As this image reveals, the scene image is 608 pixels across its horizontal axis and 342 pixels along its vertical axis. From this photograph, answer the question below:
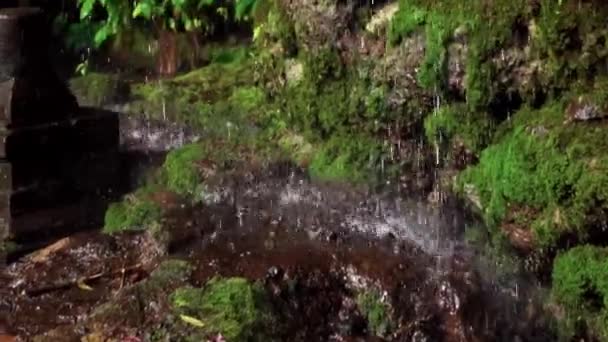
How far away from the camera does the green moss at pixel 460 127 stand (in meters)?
5.25

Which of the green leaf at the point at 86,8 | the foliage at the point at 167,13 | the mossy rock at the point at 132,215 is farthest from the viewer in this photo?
the green leaf at the point at 86,8

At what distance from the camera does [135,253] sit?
549 cm

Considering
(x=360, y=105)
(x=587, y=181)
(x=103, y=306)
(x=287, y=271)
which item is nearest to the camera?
(x=587, y=181)

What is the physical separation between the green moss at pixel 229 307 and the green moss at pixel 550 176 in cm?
131

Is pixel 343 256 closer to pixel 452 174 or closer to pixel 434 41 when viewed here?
pixel 452 174

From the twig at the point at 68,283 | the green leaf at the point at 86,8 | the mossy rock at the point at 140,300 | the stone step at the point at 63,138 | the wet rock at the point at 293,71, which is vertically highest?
the wet rock at the point at 293,71

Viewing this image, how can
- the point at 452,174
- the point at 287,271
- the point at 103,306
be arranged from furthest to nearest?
the point at 452,174, the point at 287,271, the point at 103,306

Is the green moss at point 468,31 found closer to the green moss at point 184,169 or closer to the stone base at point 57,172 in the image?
the green moss at point 184,169

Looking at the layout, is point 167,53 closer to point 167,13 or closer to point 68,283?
point 167,13

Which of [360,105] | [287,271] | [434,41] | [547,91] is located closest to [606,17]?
[547,91]

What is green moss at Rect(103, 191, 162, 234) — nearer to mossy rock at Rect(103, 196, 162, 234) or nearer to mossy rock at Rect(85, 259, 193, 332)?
mossy rock at Rect(103, 196, 162, 234)

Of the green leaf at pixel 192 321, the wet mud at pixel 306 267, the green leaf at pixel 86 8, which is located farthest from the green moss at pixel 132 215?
the green leaf at pixel 86 8

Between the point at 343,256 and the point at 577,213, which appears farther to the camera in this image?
the point at 343,256

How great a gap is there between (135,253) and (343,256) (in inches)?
48.2
